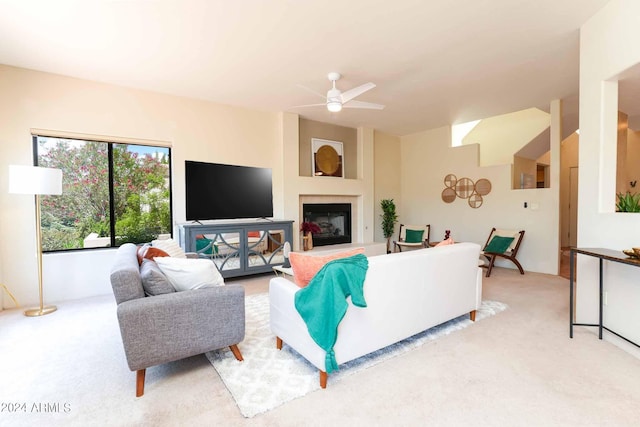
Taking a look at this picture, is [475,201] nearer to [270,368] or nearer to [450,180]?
[450,180]

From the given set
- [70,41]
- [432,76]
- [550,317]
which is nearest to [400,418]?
[550,317]

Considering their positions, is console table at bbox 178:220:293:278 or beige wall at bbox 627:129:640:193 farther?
beige wall at bbox 627:129:640:193

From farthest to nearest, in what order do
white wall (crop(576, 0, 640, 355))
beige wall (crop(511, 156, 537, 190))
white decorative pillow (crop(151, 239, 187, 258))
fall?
beige wall (crop(511, 156, 537, 190)) < white decorative pillow (crop(151, 239, 187, 258)) < white wall (crop(576, 0, 640, 355))

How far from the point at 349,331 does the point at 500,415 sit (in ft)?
3.01

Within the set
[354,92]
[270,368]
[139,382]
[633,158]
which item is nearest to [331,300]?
[270,368]

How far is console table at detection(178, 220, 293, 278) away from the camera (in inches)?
157

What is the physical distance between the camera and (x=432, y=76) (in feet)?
11.9

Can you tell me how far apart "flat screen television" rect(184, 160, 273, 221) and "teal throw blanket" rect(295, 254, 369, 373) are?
117 inches

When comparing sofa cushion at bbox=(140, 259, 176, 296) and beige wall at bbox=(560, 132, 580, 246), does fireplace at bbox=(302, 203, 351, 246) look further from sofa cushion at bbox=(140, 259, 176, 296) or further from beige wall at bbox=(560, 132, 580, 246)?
beige wall at bbox=(560, 132, 580, 246)

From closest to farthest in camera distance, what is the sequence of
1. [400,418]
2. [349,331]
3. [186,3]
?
[400,418] → [349,331] → [186,3]

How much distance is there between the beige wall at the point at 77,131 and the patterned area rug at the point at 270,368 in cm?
259

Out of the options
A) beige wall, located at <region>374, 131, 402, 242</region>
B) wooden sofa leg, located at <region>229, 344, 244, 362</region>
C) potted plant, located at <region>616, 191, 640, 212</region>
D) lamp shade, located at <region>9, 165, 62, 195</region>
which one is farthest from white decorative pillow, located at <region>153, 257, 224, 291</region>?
beige wall, located at <region>374, 131, 402, 242</region>

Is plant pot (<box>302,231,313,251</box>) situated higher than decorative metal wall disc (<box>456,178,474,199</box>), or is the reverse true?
decorative metal wall disc (<box>456,178,474,199</box>)

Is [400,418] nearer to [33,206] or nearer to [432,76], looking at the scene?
[432,76]
